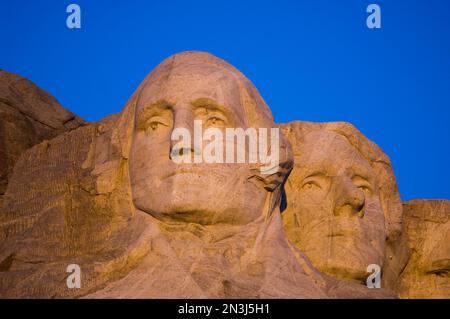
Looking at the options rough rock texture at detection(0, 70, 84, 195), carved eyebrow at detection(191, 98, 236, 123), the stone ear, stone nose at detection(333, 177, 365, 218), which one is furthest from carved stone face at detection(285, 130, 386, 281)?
rough rock texture at detection(0, 70, 84, 195)

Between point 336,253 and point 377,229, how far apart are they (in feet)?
2.69

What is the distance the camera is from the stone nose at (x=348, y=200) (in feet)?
51.2

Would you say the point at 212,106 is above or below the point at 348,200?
above

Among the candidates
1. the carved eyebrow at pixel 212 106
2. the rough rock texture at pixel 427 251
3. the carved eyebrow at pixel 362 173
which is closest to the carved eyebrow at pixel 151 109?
the carved eyebrow at pixel 212 106

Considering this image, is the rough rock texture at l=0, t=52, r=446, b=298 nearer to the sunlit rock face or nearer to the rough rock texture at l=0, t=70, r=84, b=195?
the sunlit rock face

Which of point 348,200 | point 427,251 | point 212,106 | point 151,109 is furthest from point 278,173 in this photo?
point 427,251

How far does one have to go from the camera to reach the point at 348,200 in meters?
15.6

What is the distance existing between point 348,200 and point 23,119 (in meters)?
4.41

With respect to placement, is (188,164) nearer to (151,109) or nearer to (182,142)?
(182,142)

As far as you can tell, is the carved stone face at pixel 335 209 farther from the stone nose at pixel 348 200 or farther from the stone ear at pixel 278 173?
the stone ear at pixel 278 173

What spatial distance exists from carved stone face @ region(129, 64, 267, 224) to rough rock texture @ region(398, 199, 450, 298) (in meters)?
3.85

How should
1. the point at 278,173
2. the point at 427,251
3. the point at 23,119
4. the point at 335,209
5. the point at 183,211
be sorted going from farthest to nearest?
the point at 427,251, the point at 23,119, the point at 335,209, the point at 278,173, the point at 183,211

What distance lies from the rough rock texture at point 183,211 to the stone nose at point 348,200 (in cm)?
2
